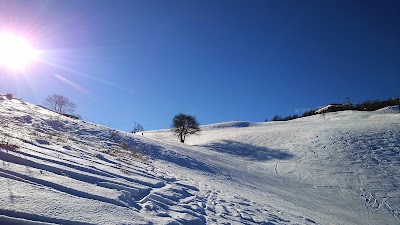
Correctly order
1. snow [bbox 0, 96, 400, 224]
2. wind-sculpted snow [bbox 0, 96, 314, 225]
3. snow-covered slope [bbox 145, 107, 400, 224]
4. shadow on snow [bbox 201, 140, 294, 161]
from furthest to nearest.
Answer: shadow on snow [bbox 201, 140, 294, 161] → snow-covered slope [bbox 145, 107, 400, 224] → snow [bbox 0, 96, 400, 224] → wind-sculpted snow [bbox 0, 96, 314, 225]

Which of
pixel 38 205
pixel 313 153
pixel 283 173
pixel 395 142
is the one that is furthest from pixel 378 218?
pixel 395 142

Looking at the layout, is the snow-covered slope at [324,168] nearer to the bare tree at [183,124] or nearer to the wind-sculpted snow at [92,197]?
the wind-sculpted snow at [92,197]

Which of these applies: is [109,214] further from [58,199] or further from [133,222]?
[58,199]

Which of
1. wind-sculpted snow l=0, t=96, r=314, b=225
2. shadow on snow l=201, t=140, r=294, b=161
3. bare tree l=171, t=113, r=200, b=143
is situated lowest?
wind-sculpted snow l=0, t=96, r=314, b=225

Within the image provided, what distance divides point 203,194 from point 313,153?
20.8 metres

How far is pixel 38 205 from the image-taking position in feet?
13.8

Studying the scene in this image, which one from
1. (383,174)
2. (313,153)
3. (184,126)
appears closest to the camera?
(383,174)

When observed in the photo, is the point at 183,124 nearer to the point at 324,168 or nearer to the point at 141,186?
the point at 324,168

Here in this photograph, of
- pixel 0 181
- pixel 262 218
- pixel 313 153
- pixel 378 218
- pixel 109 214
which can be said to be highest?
pixel 313 153

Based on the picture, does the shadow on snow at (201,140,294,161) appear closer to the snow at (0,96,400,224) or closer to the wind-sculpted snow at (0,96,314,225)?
the snow at (0,96,400,224)

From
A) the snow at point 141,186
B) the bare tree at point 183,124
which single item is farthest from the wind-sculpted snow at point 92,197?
the bare tree at point 183,124

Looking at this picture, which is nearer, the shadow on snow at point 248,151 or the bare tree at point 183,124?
the shadow on snow at point 248,151

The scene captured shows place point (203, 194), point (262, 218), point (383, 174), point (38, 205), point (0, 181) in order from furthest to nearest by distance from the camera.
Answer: point (383, 174), point (203, 194), point (262, 218), point (0, 181), point (38, 205)

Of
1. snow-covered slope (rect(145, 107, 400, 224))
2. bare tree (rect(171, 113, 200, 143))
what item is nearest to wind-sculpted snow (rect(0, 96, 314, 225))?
snow-covered slope (rect(145, 107, 400, 224))
